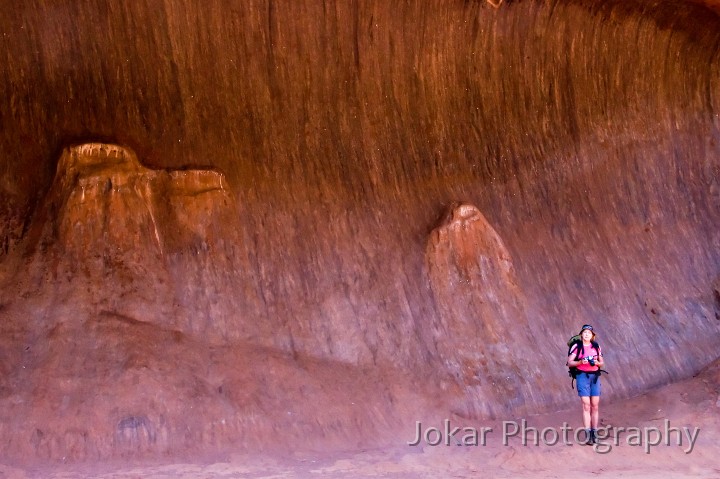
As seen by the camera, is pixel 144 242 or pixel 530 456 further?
pixel 144 242

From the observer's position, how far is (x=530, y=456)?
718cm

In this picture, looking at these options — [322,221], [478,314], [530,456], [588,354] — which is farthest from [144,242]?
[588,354]

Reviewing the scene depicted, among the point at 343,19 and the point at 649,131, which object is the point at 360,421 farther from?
the point at 649,131

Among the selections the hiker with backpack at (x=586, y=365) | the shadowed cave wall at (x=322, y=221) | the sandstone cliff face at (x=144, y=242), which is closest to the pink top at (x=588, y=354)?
the hiker with backpack at (x=586, y=365)

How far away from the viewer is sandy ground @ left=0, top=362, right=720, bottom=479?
21.3 feet

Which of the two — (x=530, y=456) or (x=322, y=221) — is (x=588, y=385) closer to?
(x=530, y=456)

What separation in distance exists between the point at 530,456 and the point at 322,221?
308 cm

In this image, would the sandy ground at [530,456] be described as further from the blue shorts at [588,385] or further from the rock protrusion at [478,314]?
the blue shorts at [588,385]

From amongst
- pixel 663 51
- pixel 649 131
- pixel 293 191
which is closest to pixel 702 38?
pixel 663 51

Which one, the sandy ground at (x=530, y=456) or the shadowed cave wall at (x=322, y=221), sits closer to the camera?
the sandy ground at (x=530, y=456)

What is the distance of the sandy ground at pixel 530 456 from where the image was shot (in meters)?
6.50

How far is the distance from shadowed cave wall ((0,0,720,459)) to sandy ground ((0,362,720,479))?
0.27 metres

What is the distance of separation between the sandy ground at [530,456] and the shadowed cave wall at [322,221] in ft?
0.89

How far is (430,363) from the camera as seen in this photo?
26.8ft
